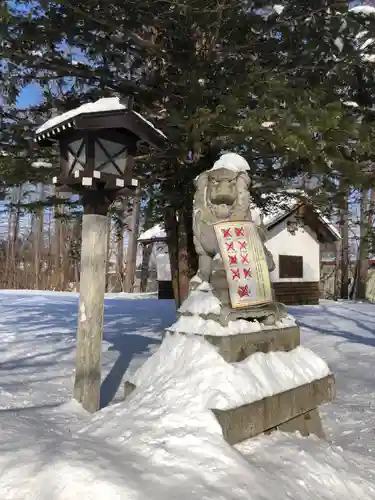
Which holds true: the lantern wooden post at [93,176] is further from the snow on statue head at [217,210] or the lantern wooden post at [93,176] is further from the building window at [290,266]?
the building window at [290,266]

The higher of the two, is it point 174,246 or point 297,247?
point 297,247

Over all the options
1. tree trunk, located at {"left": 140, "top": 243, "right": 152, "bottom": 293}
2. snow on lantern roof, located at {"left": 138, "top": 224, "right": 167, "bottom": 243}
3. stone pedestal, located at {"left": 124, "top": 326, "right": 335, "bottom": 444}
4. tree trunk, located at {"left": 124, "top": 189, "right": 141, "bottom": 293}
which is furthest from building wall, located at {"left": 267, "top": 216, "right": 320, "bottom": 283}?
stone pedestal, located at {"left": 124, "top": 326, "right": 335, "bottom": 444}

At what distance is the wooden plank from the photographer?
331 cm

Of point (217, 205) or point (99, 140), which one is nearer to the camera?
point (99, 140)

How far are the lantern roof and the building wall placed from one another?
13416 millimetres

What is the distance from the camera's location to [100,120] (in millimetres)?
4309

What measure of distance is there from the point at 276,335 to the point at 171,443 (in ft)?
6.30

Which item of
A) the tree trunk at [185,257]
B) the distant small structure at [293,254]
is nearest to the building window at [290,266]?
the distant small structure at [293,254]

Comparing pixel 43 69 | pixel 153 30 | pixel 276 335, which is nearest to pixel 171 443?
pixel 276 335

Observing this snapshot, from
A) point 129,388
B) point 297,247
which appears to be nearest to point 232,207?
point 129,388

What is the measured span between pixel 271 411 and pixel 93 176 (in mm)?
2843

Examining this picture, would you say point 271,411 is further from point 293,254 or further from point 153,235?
point 153,235

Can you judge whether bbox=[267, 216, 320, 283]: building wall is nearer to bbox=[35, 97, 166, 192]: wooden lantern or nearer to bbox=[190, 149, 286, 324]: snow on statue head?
bbox=[190, 149, 286, 324]: snow on statue head

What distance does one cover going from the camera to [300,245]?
18797 millimetres
